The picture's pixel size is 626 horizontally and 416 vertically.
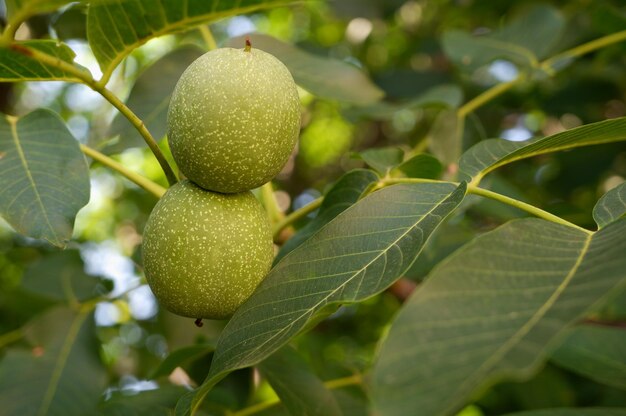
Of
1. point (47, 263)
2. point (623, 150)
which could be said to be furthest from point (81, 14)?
point (623, 150)

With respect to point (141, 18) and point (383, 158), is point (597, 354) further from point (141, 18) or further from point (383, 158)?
point (141, 18)

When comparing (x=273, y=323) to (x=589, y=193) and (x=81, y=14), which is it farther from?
(x=589, y=193)

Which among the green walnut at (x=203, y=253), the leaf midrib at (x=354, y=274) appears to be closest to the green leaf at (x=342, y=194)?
the green walnut at (x=203, y=253)

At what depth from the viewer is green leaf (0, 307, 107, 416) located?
1.45 m

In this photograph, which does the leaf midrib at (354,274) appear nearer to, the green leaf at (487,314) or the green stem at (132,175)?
the green leaf at (487,314)

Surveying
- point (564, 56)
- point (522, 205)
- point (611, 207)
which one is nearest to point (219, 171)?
point (522, 205)

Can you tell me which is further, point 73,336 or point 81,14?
point 81,14

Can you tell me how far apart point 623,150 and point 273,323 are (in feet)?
6.54

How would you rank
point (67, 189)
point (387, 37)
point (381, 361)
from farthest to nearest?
point (387, 37) → point (67, 189) → point (381, 361)

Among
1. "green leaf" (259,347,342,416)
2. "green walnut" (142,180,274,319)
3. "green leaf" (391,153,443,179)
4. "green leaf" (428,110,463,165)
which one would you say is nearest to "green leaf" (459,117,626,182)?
"green leaf" (391,153,443,179)

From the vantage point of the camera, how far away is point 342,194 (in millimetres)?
1214

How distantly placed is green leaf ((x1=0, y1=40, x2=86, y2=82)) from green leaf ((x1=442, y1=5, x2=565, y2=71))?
1198mm

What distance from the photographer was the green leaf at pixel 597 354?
1094 millimetres

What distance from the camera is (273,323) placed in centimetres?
90
